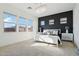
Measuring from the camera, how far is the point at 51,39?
13.8 ft

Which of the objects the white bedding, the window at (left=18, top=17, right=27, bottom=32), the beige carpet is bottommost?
the beige carpet

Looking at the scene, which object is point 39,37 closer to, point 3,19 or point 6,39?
point 6,39

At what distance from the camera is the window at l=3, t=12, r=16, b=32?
427 cm

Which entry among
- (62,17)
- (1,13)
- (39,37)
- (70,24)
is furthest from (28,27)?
(70,24)

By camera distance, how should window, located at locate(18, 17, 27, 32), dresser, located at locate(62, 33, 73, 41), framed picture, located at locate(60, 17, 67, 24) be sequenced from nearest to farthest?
dresser, located at locate(62, 33, 73, 41) → window, located at locate(18, 17, 27, 32) → framed picture, located at locate(60, 17, 67, 24)

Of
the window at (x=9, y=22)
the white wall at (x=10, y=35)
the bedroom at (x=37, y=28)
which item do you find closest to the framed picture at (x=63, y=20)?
the bedroom at (x=37, y=28)

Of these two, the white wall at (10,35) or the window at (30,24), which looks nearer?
the white wall at (10,35)

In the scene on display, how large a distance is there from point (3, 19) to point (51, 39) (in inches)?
131

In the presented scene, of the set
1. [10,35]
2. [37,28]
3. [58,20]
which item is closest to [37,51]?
[10,35]

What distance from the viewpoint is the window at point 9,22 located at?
4.27m

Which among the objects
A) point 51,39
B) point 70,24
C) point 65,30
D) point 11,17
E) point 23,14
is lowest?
point 51,39

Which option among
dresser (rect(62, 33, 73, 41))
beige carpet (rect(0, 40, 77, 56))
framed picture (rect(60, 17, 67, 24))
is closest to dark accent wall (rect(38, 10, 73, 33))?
framed picture (rect(60, 17, 67, 24))

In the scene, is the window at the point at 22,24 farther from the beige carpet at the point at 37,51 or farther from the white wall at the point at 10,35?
the beige carpet at the point at 37,51

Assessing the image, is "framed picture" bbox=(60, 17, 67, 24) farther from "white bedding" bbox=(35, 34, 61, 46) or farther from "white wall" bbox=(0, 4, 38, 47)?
"white wall" bbox=(0, 4, 38, 47)
